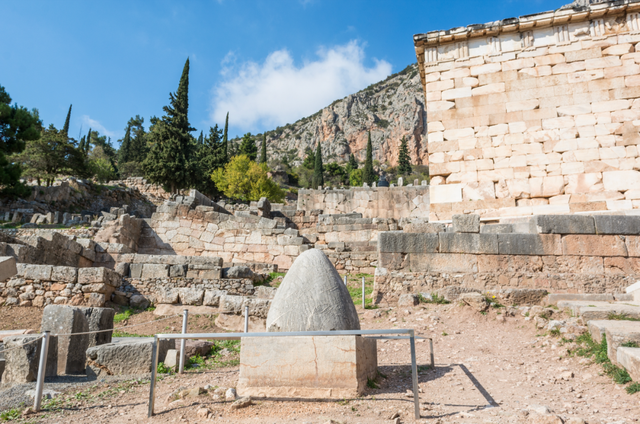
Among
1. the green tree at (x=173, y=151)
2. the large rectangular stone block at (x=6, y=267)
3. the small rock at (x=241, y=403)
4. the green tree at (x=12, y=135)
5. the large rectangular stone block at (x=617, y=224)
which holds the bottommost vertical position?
the small rock at (x=241, y=403)

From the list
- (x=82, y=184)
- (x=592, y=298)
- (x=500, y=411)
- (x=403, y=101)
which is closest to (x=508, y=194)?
(x=592, y=298)

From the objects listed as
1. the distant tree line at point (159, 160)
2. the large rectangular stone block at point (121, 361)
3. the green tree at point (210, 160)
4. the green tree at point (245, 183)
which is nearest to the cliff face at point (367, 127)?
the distant tree line at point (159, 160)

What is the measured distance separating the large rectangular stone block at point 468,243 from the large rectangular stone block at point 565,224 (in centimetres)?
88

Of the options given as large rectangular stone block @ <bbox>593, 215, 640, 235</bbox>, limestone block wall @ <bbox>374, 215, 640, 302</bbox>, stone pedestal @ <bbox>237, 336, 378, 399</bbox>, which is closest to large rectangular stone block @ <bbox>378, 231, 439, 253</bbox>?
limestone block wall @ <bbox>374, 215, 640, 302</bbox>

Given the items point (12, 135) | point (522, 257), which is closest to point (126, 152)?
point (12, 135)

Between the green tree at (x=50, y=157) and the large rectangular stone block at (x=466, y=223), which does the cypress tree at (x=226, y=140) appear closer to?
the green tree at (x=50, y=157)

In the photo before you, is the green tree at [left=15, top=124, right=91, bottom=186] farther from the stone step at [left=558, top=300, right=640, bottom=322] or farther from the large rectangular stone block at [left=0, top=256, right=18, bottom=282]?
the stone step at [left=558, top=300, right=640, bottom=322]

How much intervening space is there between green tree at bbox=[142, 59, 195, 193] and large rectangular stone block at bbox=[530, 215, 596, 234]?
31416 mm

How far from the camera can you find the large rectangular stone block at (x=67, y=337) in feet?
15.7

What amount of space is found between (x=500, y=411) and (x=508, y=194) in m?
6.47

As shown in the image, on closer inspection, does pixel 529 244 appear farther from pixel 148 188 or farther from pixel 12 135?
pixel 148 188

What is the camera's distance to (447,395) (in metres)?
3.59

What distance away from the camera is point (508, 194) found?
28.2 feet

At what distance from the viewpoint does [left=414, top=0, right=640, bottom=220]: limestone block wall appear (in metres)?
8.26
